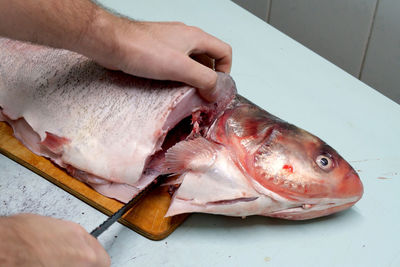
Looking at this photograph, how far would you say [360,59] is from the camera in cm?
252

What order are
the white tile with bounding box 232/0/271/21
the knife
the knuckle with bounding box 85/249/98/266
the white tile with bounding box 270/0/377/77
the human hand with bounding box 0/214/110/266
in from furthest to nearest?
the white tile with bounding box 232/0/271/21 < the white tile with bounding box 270/0/377/77 < the knife < the knuckle with bounding box 85/249/98/266 < the human hand with bounding box 0/214/110/266

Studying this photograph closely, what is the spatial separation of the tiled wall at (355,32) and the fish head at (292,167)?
1.30 m

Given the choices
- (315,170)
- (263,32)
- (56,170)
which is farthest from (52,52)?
(263,32)

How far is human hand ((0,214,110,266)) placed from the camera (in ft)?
2.75

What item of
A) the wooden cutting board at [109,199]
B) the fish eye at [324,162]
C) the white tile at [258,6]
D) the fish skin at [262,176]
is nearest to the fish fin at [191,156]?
the fish skin at [262,176]

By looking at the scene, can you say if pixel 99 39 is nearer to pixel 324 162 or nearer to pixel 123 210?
pixel 123 210

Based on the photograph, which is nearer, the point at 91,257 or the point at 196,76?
the point at 91,257

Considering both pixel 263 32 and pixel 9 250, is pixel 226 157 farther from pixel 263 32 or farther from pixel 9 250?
pixel 263 32

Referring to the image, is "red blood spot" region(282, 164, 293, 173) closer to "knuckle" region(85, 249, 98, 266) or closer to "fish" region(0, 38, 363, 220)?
"fish" region(0, 38, 363, 220)

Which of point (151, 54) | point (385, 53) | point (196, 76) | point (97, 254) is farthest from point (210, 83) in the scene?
point (385, 53)

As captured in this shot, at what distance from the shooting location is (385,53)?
2402mm

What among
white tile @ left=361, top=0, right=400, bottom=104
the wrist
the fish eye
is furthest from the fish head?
white tile @ left=361, top=0, right=400, bottom=104

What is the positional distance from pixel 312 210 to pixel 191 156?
31 centimetres

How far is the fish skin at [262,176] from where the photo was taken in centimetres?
117
